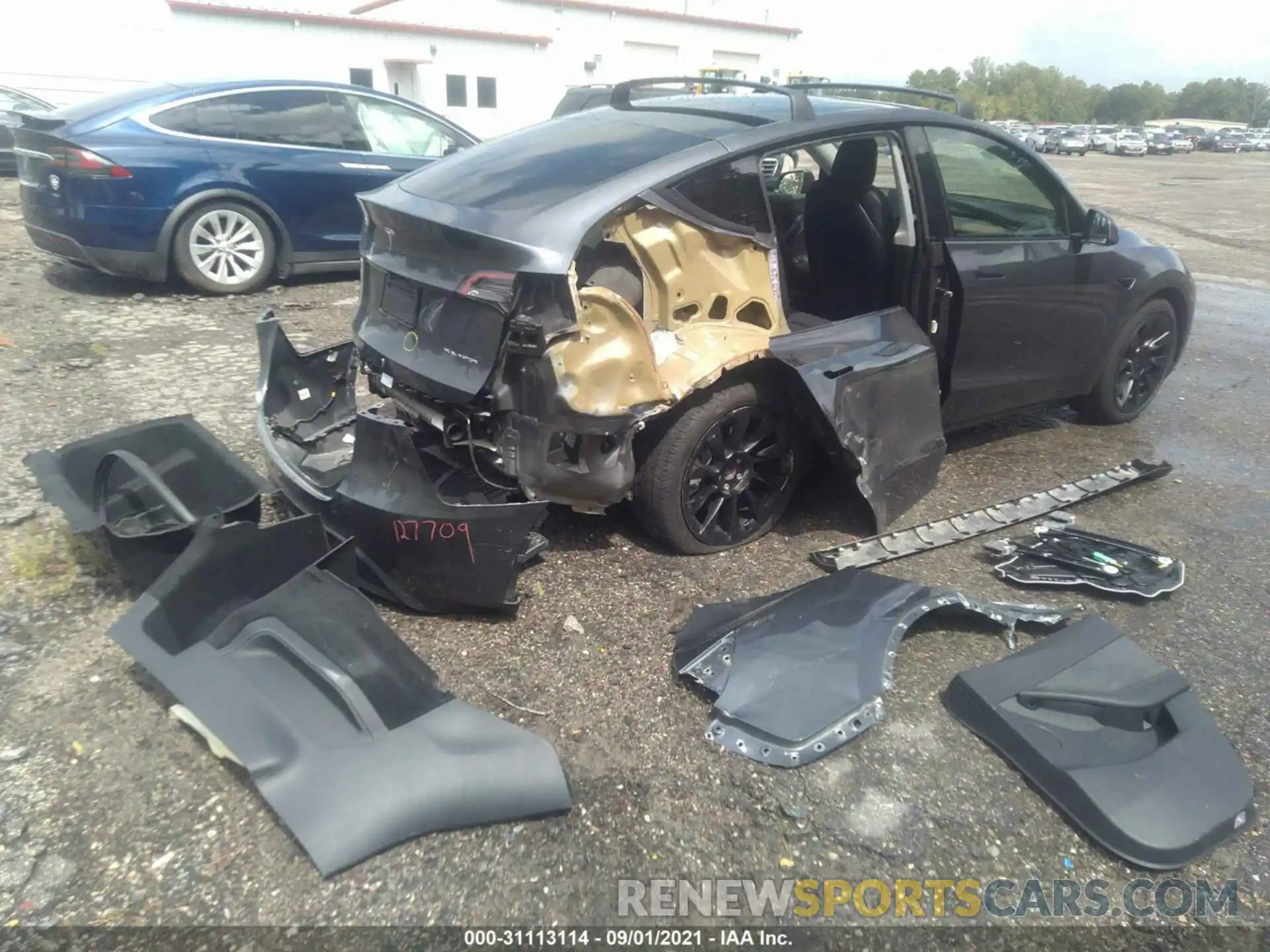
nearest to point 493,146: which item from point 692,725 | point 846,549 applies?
point 846,549

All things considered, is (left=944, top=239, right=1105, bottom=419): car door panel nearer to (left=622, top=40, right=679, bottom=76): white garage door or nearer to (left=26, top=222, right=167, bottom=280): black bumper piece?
(left=26, top=222, right=167, bottom=280): black bumper piece

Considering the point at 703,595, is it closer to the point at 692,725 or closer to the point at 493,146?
the point at 692,725

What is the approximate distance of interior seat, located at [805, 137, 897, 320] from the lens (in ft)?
13.3

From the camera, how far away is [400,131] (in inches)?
304

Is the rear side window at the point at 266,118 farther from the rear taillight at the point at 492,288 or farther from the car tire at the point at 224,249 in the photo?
the rear taillight at the point at 492,288

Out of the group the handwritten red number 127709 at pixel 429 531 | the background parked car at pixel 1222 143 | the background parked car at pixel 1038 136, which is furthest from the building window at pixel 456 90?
the background parked car at pixel 1222 143

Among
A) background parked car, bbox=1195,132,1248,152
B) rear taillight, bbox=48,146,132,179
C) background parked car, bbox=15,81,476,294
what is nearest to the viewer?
rear taillight, bbox=48,146,132,179

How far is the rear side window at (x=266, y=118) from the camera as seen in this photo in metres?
6.73

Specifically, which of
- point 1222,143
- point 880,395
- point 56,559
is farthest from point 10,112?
point 1222,143

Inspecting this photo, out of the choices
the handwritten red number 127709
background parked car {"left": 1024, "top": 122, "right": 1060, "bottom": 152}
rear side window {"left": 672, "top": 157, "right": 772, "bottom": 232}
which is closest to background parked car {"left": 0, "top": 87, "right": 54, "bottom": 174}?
rear side window {"left": 672, "top": 157, "right": 772, "bottom": 232}

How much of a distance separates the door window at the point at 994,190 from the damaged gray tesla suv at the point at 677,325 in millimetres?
14

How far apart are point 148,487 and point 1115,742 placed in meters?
3.34

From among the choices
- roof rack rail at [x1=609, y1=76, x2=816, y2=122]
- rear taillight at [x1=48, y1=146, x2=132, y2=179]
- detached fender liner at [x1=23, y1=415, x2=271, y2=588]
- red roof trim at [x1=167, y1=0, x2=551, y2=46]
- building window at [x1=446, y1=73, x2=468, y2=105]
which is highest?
red roof trim at [x1=167, y1=0, x2=551, y2=46]

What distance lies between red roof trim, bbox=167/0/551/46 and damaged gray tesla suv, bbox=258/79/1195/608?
2588 centimetres
